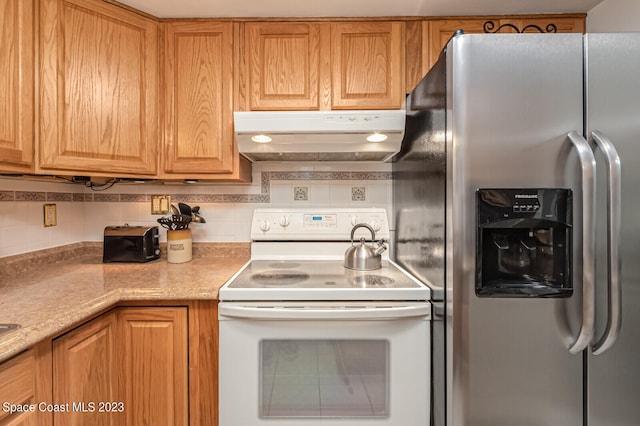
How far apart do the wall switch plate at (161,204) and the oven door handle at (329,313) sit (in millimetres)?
980

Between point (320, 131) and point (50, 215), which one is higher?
point (320, 131)

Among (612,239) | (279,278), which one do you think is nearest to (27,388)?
(279,278)

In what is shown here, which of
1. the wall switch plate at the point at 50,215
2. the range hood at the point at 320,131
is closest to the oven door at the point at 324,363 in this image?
the range hood at the point at 320,131

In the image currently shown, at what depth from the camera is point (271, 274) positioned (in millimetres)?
1551

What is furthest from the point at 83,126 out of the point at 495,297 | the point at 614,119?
the point at 614,119

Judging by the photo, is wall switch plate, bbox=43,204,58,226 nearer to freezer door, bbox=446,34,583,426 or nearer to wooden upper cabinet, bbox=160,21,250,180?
wooden upper cabinet, bbox=160,21,250,180

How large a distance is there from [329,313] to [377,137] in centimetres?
86

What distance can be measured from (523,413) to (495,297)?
389 millimetres

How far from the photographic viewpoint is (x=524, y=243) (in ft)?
3.57

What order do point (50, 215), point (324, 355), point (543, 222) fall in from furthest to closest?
1. point (50, 215)
2. point (324, 355)
3. point (543, 222)

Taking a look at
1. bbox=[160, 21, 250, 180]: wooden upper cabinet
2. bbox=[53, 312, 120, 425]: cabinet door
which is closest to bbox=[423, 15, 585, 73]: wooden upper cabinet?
bbox=[160, 21, 250, 180]: wooden upper cabinet

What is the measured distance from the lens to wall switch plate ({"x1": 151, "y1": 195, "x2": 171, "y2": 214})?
1.95 metres

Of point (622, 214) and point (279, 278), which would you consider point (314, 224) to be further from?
point (622, 214)

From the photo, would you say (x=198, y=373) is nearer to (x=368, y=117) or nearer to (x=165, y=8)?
(x=368, y=117)
